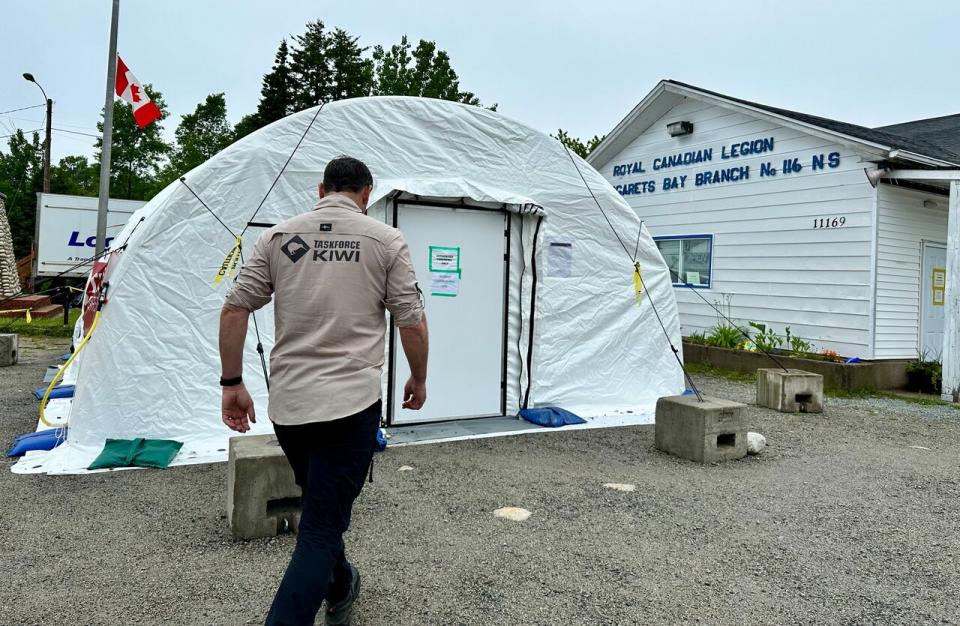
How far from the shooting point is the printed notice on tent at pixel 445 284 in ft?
21.5

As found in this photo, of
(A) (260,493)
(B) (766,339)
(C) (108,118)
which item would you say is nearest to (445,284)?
(A) (260,493)

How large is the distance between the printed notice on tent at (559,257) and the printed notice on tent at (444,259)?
3.56 ft

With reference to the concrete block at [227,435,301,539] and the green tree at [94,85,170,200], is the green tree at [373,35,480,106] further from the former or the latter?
the concrete block at [227,435,301,539]

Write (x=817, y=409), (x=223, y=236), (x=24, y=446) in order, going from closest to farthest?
(x=24, y=446)
(x=223, y=236)
(x=817, y=409)

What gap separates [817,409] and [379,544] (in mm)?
6232

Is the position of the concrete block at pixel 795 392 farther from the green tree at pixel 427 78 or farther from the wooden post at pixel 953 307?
the green tree at pixel 427 78

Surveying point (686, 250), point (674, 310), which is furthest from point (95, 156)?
point (674, 310)

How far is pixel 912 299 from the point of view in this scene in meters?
10.1

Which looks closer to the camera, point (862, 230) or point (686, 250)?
point (862, 230)

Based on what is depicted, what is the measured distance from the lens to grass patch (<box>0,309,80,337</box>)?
49.6 feet

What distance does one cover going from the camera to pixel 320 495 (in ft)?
7.72

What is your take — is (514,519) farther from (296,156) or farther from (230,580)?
(296,156)

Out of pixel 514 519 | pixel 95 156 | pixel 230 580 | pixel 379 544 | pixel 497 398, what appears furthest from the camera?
pixel 95 156

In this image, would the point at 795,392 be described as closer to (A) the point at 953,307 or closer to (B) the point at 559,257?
(A) the point at 953,307
